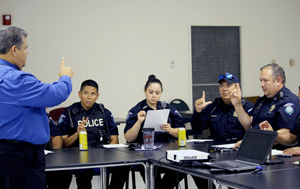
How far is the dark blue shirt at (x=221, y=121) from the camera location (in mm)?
3098

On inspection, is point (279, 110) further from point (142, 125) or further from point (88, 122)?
point (88, 122)

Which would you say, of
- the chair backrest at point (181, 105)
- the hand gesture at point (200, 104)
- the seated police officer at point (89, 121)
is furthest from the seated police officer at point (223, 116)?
the chair backrest at point (181, 105)

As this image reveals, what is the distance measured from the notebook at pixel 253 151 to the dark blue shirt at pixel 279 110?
2.08 feet

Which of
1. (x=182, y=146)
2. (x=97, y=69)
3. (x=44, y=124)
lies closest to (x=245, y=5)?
(x=97, y=69)

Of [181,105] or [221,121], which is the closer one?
[221,121]

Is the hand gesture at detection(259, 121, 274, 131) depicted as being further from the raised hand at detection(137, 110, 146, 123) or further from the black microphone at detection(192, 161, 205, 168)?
the raised hand at detection(137, 110, 146, 123)

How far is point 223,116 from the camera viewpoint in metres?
3.17

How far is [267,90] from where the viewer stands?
110 inches

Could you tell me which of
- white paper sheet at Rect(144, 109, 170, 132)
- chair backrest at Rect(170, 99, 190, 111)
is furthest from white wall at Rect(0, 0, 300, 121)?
white paper sheet at Rect(144, 109, 170, 132)

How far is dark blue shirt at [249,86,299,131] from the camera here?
2598 mm

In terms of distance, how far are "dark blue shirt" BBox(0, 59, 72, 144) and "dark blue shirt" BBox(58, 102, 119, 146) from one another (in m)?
1.45

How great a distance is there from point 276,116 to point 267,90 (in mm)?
229

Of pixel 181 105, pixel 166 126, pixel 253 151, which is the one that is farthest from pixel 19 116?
pixel 181 105

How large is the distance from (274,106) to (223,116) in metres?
0.54
